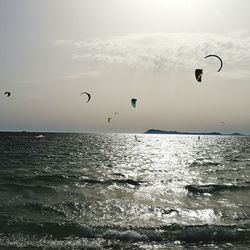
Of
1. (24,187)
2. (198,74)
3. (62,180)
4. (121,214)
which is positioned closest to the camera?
(121,214)

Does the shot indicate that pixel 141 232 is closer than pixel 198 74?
Yes

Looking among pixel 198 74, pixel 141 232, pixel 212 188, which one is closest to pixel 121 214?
pixel 141 232

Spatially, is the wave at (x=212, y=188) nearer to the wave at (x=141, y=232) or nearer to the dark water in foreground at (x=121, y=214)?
the dark water in foreground at (x=121, y=214)

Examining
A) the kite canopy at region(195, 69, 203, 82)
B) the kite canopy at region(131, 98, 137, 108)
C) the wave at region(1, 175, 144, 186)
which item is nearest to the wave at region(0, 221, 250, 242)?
the kite canopy at region(195, 69, 203, 82)

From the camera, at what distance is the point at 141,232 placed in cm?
1393

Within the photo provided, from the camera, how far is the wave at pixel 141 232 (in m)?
13.4

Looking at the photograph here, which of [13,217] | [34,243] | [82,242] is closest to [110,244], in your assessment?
[82,242]

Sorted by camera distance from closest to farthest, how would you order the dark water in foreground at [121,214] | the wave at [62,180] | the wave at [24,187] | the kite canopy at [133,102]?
the dark water in foreground at [121,214], the wave at [24,187], the wave at [62,180], the kite canopy at [133,102]

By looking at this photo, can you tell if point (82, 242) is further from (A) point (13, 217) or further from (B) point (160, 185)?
(B) point (160, 185)

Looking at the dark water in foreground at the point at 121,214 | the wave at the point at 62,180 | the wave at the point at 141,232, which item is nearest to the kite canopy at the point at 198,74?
the dark water in foreground at the point at 121,214

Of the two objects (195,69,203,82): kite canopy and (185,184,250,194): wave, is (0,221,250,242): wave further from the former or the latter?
(185,184,250,194): wave

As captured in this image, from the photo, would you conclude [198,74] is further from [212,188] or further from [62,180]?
[62,180]

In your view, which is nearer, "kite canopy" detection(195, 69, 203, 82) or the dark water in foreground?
the dark water in foreground

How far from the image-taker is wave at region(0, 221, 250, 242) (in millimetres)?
13375
